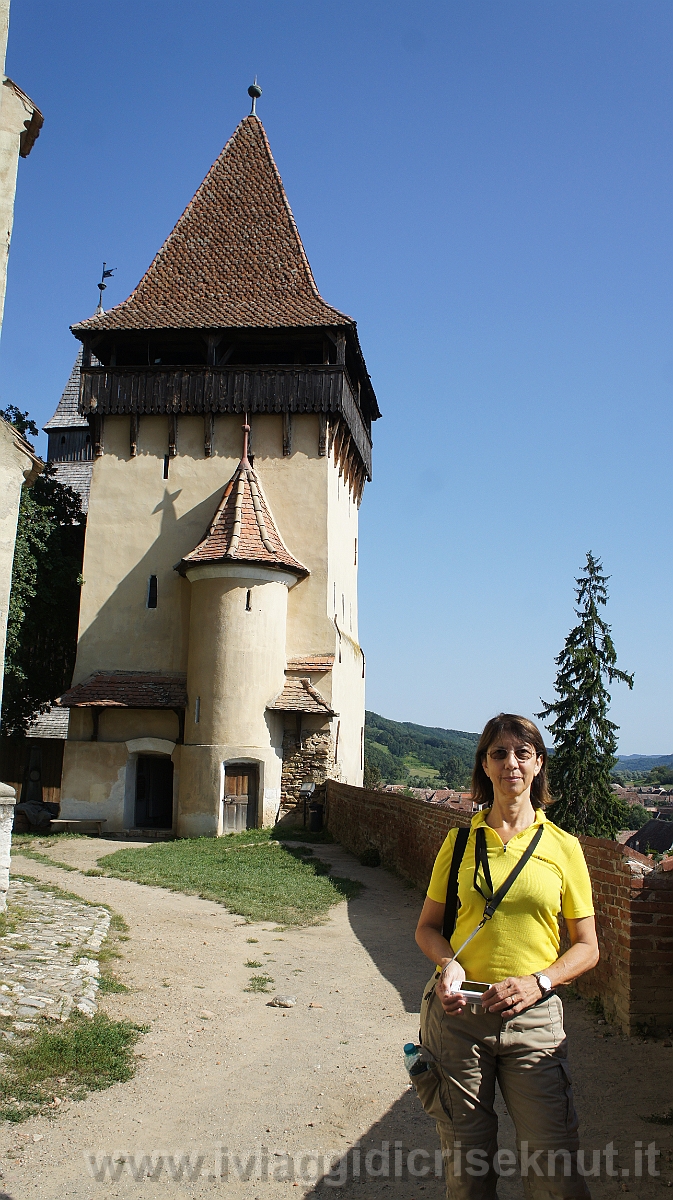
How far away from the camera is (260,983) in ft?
25.8

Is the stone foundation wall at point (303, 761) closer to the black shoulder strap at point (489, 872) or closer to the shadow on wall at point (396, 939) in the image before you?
the shadow on wall at point (396, 939)

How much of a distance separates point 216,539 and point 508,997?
61.6 feet

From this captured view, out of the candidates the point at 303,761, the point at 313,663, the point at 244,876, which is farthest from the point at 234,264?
the point at 244,876

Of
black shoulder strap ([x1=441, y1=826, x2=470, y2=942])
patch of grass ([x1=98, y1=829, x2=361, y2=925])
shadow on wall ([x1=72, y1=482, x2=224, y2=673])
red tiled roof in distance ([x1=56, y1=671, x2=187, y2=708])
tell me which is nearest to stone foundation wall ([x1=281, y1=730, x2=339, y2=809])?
patch of grass ([x1=98, y1=829, x2=361, y2=925])

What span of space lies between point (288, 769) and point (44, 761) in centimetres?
1343

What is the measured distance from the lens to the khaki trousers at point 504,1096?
292 cm

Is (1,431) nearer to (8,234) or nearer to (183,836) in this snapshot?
(8,234)

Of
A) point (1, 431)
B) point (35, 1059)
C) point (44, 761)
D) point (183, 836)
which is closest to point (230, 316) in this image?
point (183, 836)

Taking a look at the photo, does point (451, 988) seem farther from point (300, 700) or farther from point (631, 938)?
point (300, 700)

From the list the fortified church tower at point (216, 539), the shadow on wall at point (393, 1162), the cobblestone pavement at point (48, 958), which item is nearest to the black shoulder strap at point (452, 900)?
the shadow on wall at point (393, 1162)

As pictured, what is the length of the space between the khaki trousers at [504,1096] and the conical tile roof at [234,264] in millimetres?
21359

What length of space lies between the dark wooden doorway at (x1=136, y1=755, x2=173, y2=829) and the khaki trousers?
1951cm

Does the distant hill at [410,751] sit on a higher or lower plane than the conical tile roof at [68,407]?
lower

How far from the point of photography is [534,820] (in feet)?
11.2
